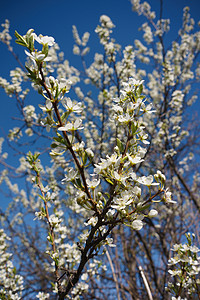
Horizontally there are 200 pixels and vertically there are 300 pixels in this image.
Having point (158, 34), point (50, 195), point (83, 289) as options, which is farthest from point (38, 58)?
point (158, 34)

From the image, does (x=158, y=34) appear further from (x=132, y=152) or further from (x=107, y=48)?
(x=132, y=152)

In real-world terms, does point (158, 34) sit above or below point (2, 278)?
above

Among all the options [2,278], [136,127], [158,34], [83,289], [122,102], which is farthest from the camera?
[158,34]

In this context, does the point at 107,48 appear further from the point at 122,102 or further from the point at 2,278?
the point at 2,278

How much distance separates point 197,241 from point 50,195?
1.82 meters

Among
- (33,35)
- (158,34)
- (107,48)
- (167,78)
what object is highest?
(158,34)

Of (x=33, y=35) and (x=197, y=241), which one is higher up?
(x=33, y=35)

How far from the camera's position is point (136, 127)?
43.8 inches

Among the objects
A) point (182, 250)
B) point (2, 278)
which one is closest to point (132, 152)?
point (182, 250)

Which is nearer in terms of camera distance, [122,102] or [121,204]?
[121,204]

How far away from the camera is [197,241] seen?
238cm

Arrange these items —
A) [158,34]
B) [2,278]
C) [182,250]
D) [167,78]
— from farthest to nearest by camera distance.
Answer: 1. [158,34]
2. [167,78]
3. [2,278]
4. [182,250]

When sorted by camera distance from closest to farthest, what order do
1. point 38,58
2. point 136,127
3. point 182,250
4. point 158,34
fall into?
point 38,58 < point 136,127 < point 182,250 < point 158,34

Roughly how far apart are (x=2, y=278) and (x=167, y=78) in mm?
3989
